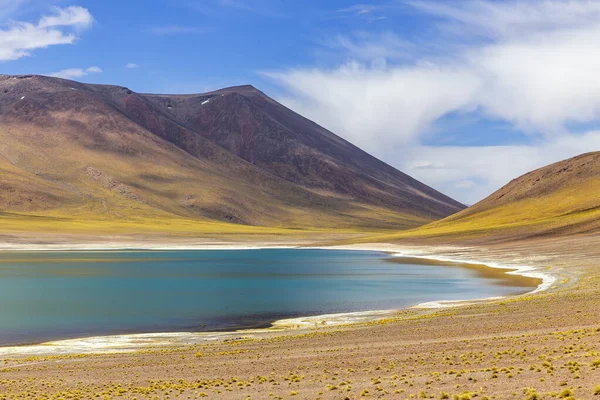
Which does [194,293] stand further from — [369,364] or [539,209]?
[539,209]

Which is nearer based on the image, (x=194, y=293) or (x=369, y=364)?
(x=369, y=364)

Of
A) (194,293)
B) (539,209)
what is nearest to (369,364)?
(194,293)

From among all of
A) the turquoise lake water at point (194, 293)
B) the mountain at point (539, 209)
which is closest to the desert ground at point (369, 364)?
the turquoise lake water at point (194, 293)

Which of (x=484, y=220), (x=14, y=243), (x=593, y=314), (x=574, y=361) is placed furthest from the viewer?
(x=484, y=220)

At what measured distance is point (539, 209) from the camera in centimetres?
15838

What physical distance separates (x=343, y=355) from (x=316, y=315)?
17.3 m

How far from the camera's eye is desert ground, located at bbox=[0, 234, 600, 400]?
18.0 metres

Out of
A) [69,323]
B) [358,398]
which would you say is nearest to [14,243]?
[69,323]

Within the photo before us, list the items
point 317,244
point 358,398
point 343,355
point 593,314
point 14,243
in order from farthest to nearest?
point 317,244, point 14,243, point 593,314, point 343,355, point 358,398

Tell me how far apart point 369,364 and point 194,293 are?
34.9 meters

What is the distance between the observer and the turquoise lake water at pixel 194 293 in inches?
1560

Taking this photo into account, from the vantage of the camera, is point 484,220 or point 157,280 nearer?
point 157,280

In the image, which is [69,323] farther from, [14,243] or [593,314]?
[14,243]

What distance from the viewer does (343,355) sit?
25250mm
